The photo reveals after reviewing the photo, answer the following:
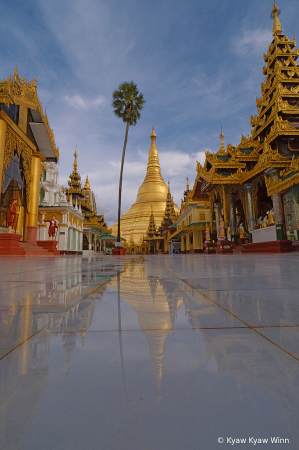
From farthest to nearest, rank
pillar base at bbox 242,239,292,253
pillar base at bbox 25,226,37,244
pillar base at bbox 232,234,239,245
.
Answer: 1. pillar base at bbox 232,234,239,245
2. pillar base at bbox 25,226,37,244
3. pillar base at bbox 242,239,292,253

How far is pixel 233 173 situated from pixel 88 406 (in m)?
18.7

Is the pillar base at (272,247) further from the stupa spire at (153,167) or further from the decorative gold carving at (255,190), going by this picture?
the stupa spire at (153,167)

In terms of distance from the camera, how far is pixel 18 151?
46.5ft

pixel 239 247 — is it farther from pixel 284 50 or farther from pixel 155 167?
pixel 155 167

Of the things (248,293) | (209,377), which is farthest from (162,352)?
(248,293)

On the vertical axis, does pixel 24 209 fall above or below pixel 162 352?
above

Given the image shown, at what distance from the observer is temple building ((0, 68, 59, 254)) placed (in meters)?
13.2

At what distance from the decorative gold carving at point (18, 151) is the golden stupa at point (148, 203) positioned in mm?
44066

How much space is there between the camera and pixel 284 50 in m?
19.0

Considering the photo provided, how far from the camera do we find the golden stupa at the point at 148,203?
61531 mm

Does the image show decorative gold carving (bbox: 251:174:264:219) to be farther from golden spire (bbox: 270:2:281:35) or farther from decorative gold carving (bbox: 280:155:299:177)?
golden spire (bbox: 270:2:281:35)

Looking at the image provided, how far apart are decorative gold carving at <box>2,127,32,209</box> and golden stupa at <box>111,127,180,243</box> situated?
44066mm

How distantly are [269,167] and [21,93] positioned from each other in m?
14.0

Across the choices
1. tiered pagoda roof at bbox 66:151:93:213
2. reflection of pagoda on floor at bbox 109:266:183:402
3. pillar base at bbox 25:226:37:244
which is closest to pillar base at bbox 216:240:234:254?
pillar base at bbox 25:226:37:244
